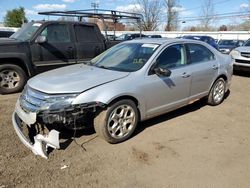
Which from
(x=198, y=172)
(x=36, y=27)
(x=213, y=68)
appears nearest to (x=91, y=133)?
(x=198, y=172)

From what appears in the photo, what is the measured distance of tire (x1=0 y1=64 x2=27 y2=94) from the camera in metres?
6.85

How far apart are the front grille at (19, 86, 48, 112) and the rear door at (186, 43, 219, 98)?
2859 millimetres

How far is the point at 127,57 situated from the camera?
15.9ft

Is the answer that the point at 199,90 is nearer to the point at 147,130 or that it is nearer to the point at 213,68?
the point at 213,68

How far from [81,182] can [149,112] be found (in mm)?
1799

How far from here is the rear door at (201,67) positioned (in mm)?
5324

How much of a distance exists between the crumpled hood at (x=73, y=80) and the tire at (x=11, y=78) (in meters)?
2.81

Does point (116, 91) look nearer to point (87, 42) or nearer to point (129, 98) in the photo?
point (129, 98)

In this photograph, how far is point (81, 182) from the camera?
3232 mm

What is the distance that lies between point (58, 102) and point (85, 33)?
4810 mm

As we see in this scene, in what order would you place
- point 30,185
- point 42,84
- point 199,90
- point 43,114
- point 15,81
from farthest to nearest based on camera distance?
point 15,81 → point 199,90 → point 42,84 → point 43,114 → point 30,185

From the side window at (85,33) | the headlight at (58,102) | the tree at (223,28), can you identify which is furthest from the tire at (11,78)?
the tree at (223,28)

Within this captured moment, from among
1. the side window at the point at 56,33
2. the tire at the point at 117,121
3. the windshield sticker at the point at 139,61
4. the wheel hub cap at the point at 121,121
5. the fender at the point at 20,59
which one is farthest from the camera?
the side window at the point at 56,33

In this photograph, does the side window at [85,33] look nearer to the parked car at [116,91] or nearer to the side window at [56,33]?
the side window at [56,33]
